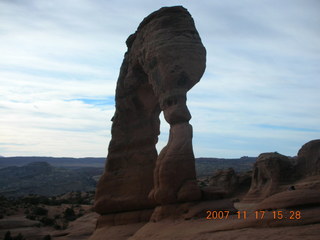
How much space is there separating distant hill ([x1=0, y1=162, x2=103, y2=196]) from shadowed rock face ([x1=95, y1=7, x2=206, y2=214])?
41.9 m

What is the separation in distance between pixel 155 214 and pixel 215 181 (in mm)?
18036

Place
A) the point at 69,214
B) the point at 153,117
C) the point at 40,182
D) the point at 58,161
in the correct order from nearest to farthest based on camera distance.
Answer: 1. the point at 153,117
2. the point at 69,214
3. the point at 40,182
4. the point at 58,161

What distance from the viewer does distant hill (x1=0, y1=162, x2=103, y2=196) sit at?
5669cm

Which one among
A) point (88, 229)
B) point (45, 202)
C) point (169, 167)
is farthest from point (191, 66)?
point (45, 202)

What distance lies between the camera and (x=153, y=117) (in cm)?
1426

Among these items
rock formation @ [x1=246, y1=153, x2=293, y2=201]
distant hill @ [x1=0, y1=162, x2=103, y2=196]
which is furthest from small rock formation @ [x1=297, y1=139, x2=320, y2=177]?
distant hill @ [x1=0, y1=162, x2=103, y2=196]

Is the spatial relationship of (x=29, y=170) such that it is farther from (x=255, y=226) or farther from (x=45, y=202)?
(x=255, y=226)

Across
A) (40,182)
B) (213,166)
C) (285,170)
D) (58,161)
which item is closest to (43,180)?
(40,182)

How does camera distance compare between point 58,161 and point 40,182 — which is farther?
point 58,161

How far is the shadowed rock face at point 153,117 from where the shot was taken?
10383mm

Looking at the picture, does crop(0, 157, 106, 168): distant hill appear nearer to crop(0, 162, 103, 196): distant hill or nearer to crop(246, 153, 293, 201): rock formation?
crop(0, 162, 103, 196): distant hill

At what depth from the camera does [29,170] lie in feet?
250

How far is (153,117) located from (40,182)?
172 ft

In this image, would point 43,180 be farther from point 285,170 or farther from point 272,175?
point 285,170
